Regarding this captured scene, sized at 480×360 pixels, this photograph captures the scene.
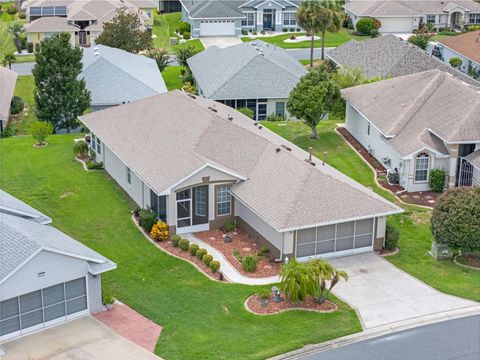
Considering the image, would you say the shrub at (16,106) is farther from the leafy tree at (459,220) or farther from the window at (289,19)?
the window at (289,19)

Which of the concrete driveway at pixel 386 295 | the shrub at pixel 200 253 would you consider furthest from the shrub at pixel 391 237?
the shrub at pixel 200 253

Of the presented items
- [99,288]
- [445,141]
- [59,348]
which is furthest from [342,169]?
[59,348]

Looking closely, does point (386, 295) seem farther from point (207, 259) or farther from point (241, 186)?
point (241, 186)

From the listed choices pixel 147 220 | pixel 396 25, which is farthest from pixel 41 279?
pixel 396 25

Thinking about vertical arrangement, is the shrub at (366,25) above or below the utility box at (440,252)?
above

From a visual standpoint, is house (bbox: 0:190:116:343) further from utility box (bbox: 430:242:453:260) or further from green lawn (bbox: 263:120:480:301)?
utility box (bbox: 430:242:453:260)

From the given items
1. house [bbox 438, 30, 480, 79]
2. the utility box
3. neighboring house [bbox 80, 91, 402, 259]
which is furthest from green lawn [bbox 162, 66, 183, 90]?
the utility box
